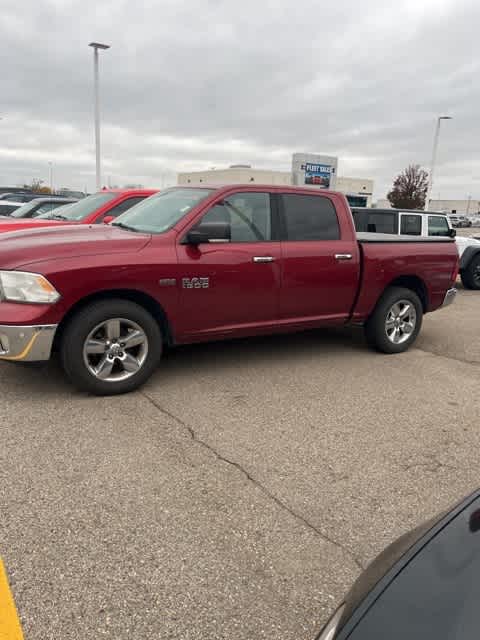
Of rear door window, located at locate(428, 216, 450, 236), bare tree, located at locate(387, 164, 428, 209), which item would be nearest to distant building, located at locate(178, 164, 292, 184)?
bare tree, located at locate(387, 164, 428, 209)

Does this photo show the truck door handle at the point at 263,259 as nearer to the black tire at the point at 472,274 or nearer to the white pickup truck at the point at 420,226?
the white pickup truck at the point at 420,226

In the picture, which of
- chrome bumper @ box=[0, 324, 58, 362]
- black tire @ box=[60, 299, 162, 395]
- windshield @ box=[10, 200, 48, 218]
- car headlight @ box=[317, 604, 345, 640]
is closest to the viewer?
car headlight @ box=[317, 604, 345, 640]

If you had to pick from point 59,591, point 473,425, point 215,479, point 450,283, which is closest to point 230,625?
point 59,591

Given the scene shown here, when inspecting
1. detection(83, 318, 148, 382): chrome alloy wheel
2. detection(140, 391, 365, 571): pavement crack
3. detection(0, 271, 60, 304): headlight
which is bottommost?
detection(140, 391, 365, 571): pavement crack

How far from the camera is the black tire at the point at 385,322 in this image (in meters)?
5.91

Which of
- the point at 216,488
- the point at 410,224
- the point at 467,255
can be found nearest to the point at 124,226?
the point at 216,488

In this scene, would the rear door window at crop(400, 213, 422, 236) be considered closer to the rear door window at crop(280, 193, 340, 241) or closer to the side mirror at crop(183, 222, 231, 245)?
the rear door window at crop(280, 193, 340, 241)

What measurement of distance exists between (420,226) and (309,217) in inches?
280

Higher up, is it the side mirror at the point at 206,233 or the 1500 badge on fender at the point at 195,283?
the side mirror at the point at 206,233

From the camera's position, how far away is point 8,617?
2072 mm

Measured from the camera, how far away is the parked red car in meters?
7.74

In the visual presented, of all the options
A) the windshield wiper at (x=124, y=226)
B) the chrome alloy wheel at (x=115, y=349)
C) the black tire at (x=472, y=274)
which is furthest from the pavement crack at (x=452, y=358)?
the black tire at (x=472, y=274)

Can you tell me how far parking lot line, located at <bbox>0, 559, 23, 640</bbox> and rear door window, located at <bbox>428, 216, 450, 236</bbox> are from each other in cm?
1141

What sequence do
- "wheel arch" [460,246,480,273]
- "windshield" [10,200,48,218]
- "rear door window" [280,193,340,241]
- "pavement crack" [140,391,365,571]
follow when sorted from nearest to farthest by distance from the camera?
"pavement crack" [140,391,365,571], "rear door window" [280,193,340,241], "windshield" [10,200,48,218], "wheel arch" [460,246,480,273]
